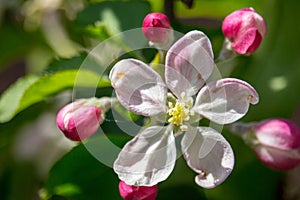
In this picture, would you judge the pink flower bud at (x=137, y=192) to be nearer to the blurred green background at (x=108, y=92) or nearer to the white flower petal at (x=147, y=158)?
the white flower petal at (x=147, y=158)

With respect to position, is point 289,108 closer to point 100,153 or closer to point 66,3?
point 100,153

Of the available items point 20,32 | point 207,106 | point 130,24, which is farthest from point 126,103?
point 20,32

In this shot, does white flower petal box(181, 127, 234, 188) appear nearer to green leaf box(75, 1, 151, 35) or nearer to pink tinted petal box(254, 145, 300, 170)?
pink tinted petal box(254, 145, 300, 170)

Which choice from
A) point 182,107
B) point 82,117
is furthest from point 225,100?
point 82,117

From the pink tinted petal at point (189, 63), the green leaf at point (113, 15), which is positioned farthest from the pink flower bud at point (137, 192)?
the green leaf at point (113, 15)

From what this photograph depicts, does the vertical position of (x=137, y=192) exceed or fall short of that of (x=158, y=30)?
it falls short

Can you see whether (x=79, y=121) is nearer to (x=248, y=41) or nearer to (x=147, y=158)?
(x=147, y=158)

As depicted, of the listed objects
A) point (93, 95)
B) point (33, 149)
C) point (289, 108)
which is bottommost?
point (33, 149)
